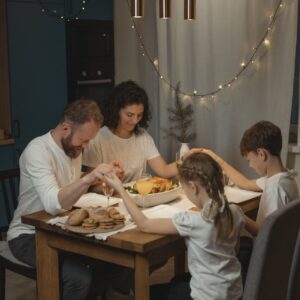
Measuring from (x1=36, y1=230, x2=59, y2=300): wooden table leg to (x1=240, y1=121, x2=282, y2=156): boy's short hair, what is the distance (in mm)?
948

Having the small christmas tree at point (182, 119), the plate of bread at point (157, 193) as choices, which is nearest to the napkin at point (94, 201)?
the plate of bread at point (157, 193)

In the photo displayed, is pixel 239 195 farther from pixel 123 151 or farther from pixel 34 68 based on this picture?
pixel 34 68

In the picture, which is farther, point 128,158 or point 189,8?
point 128,158

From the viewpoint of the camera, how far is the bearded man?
8.13 feet

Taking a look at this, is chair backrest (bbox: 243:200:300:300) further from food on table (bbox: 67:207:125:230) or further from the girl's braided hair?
food on table (bbox: 67:207:125:230)

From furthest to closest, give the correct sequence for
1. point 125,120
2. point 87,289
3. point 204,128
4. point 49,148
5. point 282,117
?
point 204,128 → point 282,117 → point 125,120 → point 49,148 → point 87,289

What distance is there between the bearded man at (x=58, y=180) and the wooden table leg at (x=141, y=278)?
365 millimetres

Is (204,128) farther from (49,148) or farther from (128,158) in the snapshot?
(49,148)

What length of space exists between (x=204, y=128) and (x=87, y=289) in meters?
2.02

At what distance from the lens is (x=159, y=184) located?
2.67 metres

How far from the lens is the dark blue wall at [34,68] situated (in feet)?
14.5

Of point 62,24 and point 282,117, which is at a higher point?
point 62,24

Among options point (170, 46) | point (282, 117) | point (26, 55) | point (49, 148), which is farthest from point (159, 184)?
point (26, 55)

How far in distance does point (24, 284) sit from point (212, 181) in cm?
190
